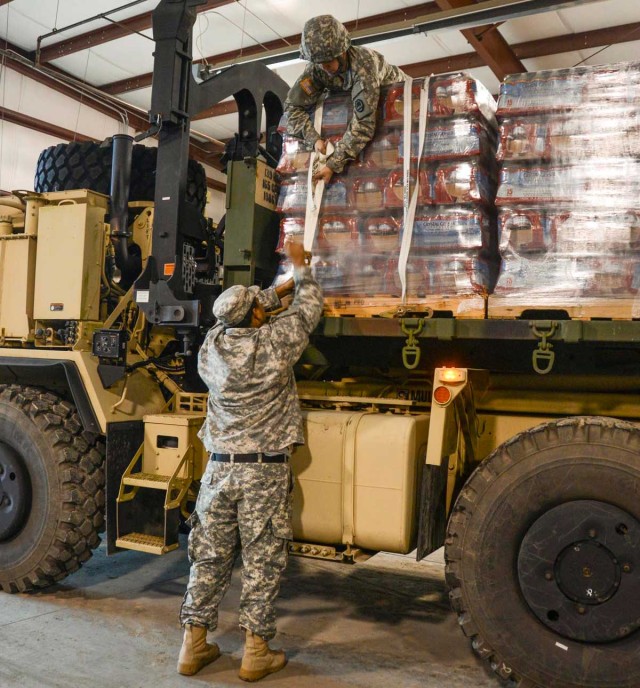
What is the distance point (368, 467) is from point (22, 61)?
10.3 metres

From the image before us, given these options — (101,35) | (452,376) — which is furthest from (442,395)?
(101,35)

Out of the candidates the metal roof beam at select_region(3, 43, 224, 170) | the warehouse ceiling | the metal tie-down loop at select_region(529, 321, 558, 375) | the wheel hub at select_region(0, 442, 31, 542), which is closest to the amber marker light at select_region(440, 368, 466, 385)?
the metal tie-down loop at select_region(529, 321, 558, 375)

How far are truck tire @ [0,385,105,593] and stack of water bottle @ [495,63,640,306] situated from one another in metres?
2.93


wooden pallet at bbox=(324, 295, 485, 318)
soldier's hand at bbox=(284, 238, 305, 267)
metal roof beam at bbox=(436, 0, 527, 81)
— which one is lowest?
wooden pallet at bbox=(324, 295, 485, 318)

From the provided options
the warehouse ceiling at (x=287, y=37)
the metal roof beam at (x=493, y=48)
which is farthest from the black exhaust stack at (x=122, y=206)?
the metal roof beam at (x=493, y=48)

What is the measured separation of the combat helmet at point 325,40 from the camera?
4156 mm

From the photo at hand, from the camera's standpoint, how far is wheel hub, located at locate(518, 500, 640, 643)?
3.26 metres

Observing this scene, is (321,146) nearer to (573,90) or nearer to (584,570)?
(573,90)

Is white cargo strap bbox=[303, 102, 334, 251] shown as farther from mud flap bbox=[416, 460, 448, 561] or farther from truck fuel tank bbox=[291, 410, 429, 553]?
mud flap bbox=[416, 460, 448, 561]

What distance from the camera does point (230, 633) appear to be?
171 inches

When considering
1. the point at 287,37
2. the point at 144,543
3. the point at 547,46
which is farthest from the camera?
the point at 287,37

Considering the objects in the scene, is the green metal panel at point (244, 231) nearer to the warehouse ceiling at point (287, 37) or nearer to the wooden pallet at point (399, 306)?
the wooden pallet at point (399, 306)

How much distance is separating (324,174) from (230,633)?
8.88 feet

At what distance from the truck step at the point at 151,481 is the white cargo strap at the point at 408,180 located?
1851 mm
